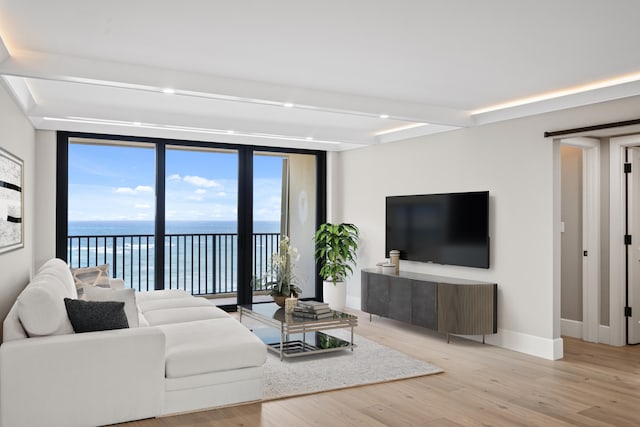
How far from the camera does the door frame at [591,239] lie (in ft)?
18.5

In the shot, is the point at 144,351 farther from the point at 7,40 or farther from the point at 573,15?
the point at 573,15

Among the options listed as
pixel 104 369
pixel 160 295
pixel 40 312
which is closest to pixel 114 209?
pixel 160 295

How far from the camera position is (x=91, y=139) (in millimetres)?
6590

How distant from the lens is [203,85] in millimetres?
4273

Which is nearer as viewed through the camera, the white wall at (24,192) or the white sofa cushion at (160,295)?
the white wall at (24,192)

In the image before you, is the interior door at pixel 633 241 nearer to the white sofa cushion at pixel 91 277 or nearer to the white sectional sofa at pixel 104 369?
the white sectional sofa at pixel 104 369

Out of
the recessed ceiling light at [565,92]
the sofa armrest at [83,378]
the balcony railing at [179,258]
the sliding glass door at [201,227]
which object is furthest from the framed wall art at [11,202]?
the recessed ceiling light at [565,92]

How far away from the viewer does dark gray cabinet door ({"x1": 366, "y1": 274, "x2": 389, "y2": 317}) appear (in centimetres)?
630

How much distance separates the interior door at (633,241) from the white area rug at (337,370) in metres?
2.45

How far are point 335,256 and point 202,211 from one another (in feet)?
7.54

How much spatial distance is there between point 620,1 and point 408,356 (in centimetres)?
343

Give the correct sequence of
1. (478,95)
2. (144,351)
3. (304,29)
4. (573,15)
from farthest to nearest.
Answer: (478,95)
(144,351)
(304,29)
(573,15)

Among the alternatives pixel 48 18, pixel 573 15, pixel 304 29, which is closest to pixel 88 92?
pixel 48 18

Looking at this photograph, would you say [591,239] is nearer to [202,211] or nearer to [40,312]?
[40,312]
